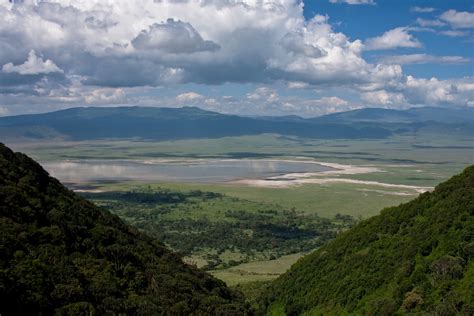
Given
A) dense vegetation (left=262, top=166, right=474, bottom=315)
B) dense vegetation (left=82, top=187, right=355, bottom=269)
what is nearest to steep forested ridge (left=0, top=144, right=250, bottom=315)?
dense vegetation (left=262, top=166, right=474, bottom=315)

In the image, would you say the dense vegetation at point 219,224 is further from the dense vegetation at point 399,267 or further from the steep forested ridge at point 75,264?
the steep forested ridge at point 75,264

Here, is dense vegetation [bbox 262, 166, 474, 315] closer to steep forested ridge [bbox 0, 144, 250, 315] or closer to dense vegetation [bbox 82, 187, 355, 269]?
steep forested ridge [bbox 0, 144, 250, 315]

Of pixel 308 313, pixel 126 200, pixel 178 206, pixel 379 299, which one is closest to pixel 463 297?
pixel 379 299

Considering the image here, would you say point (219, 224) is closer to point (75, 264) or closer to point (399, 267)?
point (399, 267)

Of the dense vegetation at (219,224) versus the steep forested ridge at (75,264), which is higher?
the steep forested ridge at (75,264)

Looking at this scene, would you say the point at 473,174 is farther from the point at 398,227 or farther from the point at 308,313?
the point at 308,313

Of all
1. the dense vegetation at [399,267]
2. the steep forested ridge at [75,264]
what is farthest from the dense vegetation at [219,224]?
the steep forested ridge at [75,264]
